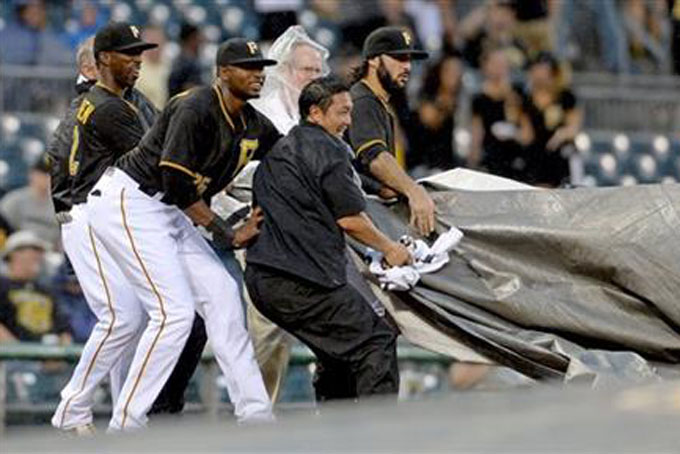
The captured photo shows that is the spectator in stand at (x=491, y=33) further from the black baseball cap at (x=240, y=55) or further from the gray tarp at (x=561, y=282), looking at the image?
the black baseball cap at (x=240, y=55)

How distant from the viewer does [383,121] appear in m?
9.41

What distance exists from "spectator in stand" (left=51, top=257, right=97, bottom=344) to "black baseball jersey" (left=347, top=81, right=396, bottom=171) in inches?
174

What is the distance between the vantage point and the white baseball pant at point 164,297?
8.96m

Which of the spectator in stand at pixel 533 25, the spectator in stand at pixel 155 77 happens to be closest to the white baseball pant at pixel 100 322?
the spectator in stand at pixel 155 77

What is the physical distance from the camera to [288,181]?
886 cm

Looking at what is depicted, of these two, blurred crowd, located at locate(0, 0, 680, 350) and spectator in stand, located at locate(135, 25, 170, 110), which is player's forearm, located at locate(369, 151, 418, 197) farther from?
spectator in stand, located at locate(135, 25, 170, 110)

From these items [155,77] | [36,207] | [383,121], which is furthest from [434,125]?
[383,121]

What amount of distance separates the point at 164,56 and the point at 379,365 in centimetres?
743

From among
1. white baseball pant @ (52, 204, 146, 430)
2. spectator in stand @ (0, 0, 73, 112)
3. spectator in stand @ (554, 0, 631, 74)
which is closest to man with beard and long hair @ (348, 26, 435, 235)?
white baseball pant @ (52, 204, 146, 430)

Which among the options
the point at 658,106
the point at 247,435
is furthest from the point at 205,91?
the point at 658,106

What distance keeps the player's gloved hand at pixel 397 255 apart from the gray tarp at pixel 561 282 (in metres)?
0.19

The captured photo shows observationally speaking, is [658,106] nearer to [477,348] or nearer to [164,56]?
[164,56]

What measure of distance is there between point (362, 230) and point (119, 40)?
4.19 feet

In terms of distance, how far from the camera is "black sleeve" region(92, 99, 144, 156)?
9.35m
